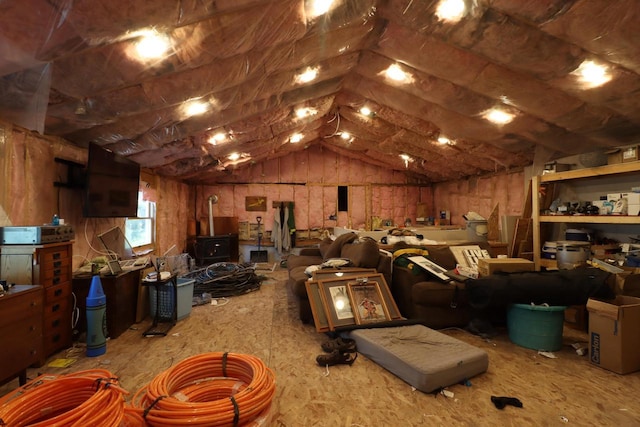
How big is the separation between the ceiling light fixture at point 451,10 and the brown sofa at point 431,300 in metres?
2.41

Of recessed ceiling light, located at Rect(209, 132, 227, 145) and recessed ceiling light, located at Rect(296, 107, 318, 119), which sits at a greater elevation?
recessed ceiling light, located at Rect(296, 107, 318, 119)

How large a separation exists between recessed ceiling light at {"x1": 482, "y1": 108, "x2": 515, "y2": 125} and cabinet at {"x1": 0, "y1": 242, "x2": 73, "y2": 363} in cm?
504

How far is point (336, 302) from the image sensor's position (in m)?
3.20

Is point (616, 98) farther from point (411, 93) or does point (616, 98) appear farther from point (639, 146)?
point (411, 93)

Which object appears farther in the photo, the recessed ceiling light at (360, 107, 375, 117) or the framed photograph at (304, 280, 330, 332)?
the recessed ceiling light at (360, 107, 375, 117)

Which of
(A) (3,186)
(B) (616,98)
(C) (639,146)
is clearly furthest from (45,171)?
(C) (639,146)

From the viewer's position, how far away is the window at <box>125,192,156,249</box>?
5.21 meters

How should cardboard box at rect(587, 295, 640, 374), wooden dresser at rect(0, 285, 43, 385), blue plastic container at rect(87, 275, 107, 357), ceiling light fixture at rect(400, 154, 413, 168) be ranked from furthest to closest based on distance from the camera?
ceiling light fixture at rect(400, 154, 413, 168)
blue plastic container at rect(87, 275, 107, 357)
cardboard box at rect(587, 295, 640, 374)
wooden dresser at rect(0, 285, 43, 385)

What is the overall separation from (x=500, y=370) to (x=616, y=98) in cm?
290

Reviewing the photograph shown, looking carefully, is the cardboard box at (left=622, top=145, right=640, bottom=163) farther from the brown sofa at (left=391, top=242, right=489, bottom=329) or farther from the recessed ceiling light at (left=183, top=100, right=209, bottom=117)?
the recessed ceiling light at (left=183, top=100, right=209, bottom=117)

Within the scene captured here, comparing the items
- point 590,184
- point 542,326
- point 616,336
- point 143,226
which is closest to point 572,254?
point 590,184

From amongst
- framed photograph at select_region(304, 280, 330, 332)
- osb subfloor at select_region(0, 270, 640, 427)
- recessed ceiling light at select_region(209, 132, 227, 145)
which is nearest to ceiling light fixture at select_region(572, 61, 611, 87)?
osb subfloor at select_region(0, 270, 640, 427)

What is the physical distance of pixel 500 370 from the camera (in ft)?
8.01

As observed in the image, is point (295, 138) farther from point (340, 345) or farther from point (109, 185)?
point (340, 345)
